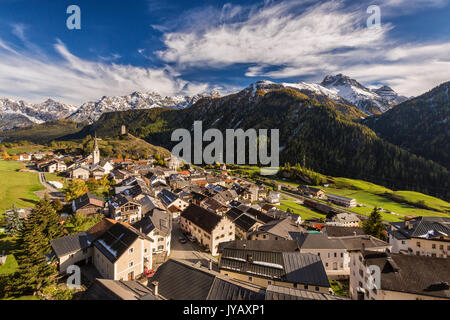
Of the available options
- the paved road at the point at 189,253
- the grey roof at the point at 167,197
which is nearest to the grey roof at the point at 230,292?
the paved road at the point at 189,253

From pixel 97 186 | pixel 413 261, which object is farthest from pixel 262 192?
pixel 413 261

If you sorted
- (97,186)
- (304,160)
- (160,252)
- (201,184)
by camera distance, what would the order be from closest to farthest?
(160,252) → (97,186) → (201,184) → (304,160)

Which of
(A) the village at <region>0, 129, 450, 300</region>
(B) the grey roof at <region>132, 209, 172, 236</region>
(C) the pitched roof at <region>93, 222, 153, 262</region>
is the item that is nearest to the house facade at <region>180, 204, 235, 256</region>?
(A) the village at <region>0, 129, 450, 300</region>

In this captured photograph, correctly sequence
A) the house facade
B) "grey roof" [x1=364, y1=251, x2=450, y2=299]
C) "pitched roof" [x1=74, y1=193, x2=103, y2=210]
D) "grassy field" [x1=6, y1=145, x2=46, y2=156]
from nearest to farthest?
"grey roof" [x1=364, y1=251, x2=450, y2=299], the house facade, "pitched roof" [x1=74, y1=193, x2=103, y2=210], "grassy field" [x1=6, y1=145, x2=46, y2=156]

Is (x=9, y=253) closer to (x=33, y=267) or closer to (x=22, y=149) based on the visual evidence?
(x=33, y=267)

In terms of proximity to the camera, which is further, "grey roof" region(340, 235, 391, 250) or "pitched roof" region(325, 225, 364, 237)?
"pitched roof" region(325, 225, 364, 237)

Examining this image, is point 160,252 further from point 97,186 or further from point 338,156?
point 338,156

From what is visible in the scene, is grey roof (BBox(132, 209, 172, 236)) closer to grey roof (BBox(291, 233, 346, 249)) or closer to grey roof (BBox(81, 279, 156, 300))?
grey roof (BBox(81, 279, 156, 300))
